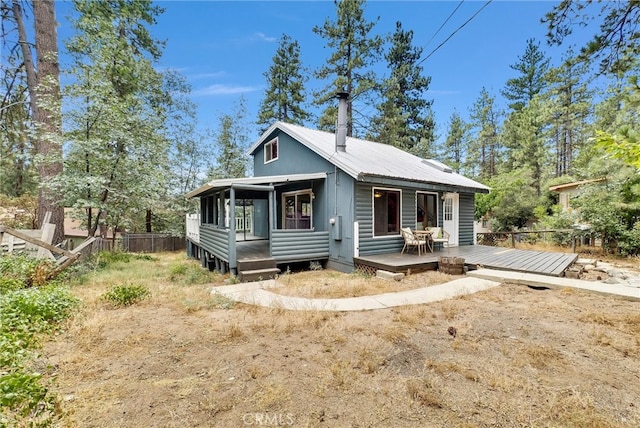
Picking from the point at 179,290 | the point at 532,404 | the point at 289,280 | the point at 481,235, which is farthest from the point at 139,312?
the point at 481,235

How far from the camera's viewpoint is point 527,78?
960 inches

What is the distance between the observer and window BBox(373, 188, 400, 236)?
876 centimetres

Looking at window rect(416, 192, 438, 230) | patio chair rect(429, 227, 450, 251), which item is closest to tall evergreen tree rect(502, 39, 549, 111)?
window rect(416, 192, 438, 230)

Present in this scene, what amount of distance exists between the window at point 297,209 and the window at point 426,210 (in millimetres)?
3884

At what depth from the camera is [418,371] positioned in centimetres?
282

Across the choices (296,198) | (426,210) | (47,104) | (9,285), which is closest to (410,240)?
(426,210)

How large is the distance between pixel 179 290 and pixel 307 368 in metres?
4.43

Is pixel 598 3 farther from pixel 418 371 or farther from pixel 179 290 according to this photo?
pixel 179 290

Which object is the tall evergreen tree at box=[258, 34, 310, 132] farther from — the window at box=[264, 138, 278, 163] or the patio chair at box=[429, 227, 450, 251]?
the patio chair at box=[429, 227, 450, 251]

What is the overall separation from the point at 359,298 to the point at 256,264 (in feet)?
10.3

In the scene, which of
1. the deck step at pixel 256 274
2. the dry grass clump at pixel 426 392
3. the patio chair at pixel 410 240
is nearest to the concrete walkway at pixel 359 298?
the deck step at pixel 256 274

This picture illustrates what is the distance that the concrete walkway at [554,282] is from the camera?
16.6ft

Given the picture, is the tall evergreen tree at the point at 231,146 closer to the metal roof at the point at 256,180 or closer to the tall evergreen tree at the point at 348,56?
the tall evergreen tree at the point at 348,56

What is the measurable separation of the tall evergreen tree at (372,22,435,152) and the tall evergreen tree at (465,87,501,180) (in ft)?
22.5
